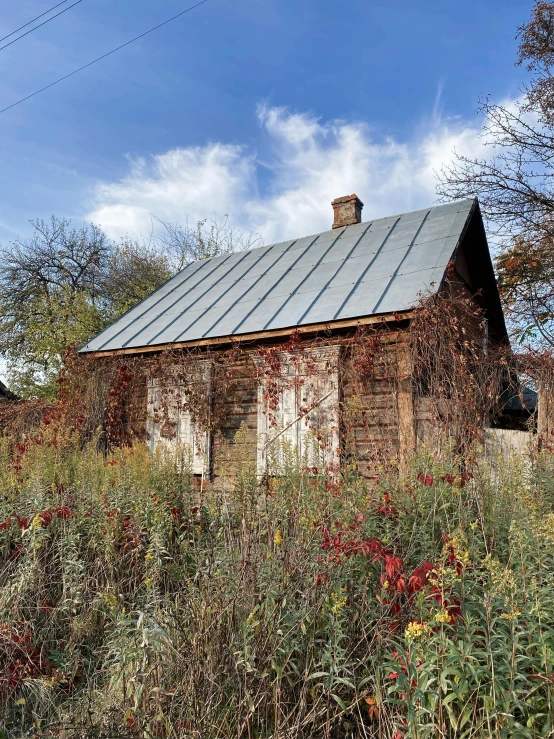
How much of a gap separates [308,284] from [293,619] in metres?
6.81

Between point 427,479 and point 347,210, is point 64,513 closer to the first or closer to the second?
point 427,479

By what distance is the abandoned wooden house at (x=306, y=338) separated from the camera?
25.1 ft

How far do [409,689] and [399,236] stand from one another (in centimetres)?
810

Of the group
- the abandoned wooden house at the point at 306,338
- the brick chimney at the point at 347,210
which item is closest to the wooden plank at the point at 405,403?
the abandoned wooden house at the point at 306,338

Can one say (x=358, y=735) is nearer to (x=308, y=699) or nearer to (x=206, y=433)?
(x=308, y=699)

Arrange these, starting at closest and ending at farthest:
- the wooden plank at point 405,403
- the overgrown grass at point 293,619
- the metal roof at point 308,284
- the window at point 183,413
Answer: the overgrown grass at point 293,619 → the wooden plank at point 405,403 → the metal roof at point 308,284 → the window at point 183,413

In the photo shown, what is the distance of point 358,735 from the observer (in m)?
2.81

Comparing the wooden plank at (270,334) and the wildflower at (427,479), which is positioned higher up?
the wooden plank at (270,334)

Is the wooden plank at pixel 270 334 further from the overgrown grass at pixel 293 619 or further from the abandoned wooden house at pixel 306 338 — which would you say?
the overgrown grass at pixel 293 619

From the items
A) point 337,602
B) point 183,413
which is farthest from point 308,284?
point 337,602

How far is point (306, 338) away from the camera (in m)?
8.39

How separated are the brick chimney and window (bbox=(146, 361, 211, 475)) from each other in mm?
4326

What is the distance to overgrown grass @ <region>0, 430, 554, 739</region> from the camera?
2.50 meters

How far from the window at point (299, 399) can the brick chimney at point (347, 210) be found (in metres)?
4.21
